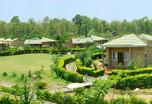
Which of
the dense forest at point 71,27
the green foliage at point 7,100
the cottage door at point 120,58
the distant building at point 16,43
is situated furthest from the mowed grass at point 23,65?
the dense forest at point 71,27

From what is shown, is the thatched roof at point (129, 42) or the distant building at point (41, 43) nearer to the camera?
the thatched roof at point (129, 42)

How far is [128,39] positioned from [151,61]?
4.15 m

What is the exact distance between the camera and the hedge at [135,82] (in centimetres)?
3016

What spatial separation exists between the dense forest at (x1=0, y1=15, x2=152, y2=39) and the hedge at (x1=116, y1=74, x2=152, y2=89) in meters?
106

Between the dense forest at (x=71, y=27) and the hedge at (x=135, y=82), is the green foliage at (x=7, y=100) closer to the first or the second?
the hedge at (x=135, y=82)

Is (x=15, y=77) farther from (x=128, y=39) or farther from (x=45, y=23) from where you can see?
(x=45, y=23)

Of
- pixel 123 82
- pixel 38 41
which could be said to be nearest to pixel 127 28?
pixel 38 41

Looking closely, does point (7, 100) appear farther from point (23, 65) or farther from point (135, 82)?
point (23, 65)

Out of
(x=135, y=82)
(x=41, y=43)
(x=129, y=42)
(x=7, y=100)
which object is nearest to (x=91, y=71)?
(x=129, y=42)

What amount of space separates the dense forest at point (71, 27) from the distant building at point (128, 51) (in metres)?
92.9

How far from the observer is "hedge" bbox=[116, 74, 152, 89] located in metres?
30.2

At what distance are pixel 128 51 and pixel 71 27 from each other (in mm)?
111402

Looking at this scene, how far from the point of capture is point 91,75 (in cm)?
3800

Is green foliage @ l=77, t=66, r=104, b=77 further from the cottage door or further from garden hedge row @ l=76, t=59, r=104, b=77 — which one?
the cottage door
